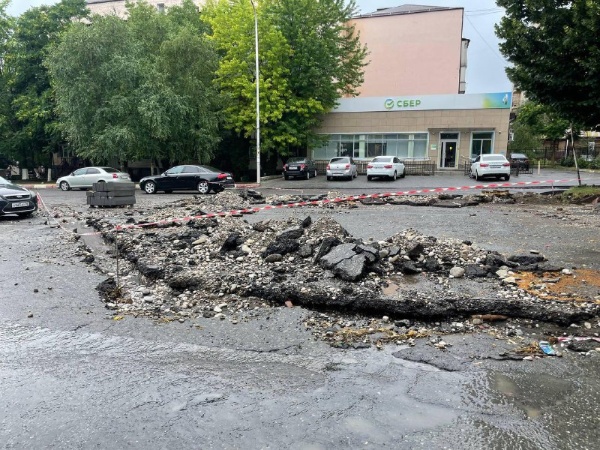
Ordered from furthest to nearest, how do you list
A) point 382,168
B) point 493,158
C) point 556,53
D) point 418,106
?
point 418,106, point 382,168, point 493,158, point 556,53

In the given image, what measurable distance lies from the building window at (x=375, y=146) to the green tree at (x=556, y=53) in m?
19.7

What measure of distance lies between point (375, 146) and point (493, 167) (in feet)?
44.6

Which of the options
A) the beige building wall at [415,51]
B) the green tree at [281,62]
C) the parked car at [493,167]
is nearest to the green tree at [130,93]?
the green tree at [281,62]

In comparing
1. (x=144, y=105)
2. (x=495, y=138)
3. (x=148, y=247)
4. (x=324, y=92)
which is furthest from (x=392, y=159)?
(x=148, y=247)

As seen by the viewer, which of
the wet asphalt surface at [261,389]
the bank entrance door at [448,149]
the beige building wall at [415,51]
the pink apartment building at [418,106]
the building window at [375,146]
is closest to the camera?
the wet asphalt surface at [261,389]

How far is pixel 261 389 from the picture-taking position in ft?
12.2

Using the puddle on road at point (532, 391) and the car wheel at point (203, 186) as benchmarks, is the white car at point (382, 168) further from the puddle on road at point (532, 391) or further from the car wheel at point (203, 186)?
the puddle on road at point (532, 391)

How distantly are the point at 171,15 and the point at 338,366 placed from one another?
129 feet

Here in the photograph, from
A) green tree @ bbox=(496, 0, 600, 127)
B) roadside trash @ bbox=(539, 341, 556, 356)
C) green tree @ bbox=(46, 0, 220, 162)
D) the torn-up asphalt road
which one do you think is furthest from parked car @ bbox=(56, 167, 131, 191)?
roadside trash @ bbox=(539, 341, 556, 356)

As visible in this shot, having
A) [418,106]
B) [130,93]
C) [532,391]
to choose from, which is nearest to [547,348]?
[532,391]

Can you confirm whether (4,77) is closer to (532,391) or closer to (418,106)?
(418,106)

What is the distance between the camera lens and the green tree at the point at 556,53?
46.1ft

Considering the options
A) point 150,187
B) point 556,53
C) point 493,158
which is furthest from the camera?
point 493,158

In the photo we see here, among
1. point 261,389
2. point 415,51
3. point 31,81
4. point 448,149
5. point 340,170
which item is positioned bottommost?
point 261,389
